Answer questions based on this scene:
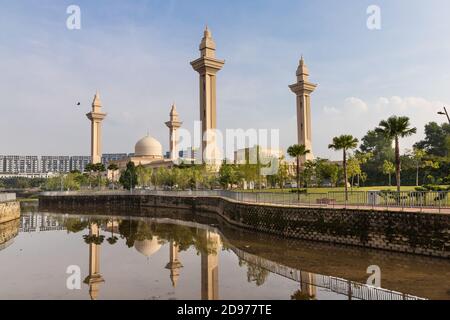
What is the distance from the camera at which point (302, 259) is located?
21422 mm

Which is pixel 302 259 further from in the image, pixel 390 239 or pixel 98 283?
pixel 98 283

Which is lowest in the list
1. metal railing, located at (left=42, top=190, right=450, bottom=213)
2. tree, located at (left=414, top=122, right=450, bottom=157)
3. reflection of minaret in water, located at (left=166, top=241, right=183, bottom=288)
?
reflection of minaret in water, located at (left=166, top=241, right=183, bottom=288)

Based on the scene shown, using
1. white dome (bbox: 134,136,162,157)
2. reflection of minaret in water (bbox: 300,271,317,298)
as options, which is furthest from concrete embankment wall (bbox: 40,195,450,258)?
white dome (bbox: 134,136,162,157)

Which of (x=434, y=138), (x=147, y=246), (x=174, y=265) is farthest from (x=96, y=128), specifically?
(x=174, y=265)

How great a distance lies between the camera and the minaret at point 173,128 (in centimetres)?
13750

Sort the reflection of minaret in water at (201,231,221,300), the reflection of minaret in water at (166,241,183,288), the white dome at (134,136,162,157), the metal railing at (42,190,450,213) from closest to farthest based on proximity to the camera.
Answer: the reflection of minaret in water at (201,231,221,300) < the reflection of minaret in water at (166,241,183,288) < the metal railing at (42,190,450,213) < the white dome at (134,136,162,157)

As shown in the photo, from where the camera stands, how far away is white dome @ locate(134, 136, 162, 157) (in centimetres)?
13325

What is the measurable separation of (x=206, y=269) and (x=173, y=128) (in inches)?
4727

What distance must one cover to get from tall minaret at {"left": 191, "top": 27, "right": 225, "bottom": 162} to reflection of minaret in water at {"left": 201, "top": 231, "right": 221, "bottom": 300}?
58792mm

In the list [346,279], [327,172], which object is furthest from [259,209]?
[327,172]

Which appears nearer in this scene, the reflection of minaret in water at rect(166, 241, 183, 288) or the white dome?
the reflection of minaret in water at rect(166, 241, 183, 288)

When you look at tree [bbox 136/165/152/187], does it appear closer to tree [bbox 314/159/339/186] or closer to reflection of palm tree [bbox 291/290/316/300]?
tree [bbox 314/159/339/186]

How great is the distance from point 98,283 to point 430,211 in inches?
716

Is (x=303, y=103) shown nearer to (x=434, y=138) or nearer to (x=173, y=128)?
(x=434, y=138)
